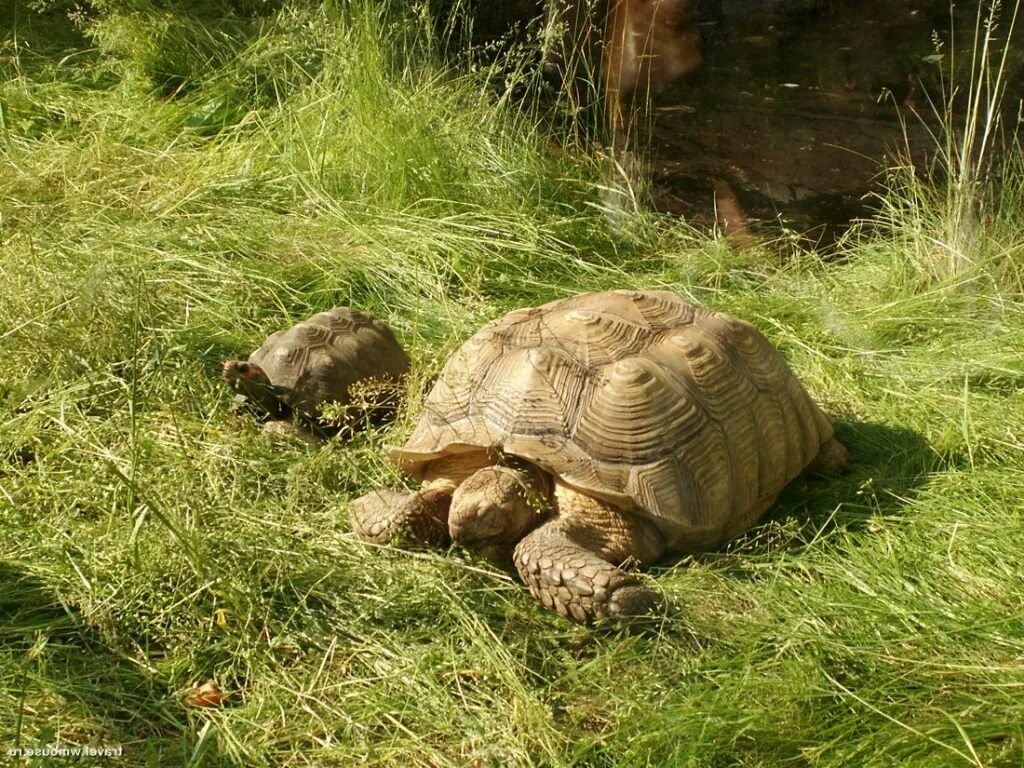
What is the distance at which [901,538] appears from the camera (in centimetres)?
306

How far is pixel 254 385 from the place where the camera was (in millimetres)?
3729

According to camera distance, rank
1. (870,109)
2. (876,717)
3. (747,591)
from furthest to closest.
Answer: (870,109) → (747,591) → (876,717)

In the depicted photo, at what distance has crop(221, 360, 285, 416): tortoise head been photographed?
144 inches

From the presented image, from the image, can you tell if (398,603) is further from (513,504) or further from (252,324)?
(252,324)

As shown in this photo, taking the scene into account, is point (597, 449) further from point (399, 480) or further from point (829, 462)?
point (829, 462)

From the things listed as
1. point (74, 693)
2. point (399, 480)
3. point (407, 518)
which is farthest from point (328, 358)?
point (74, 693)

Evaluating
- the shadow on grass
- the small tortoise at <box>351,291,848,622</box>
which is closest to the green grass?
the shadow on grass

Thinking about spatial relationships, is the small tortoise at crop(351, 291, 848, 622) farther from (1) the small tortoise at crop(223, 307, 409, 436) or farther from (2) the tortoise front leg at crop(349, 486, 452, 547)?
(1) the small tortoise at crop(223, 307, 409, 436)

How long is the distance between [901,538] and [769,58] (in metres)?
3.06

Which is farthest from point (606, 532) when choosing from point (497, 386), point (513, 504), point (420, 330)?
point (420, 330)

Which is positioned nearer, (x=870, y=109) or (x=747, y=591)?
(x=747, y=591)

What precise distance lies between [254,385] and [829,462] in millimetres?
1911

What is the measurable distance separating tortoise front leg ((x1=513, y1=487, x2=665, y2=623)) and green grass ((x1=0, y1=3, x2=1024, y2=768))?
0.26 ft

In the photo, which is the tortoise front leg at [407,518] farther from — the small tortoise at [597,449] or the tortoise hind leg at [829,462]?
the tortoise hind leg at [829,462]
